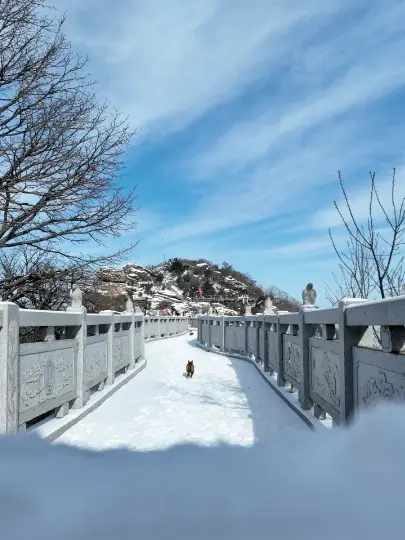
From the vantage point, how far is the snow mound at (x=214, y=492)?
2.03 feet

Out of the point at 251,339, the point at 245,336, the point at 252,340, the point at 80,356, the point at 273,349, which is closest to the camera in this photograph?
the point at 80,356

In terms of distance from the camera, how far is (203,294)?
90438mm

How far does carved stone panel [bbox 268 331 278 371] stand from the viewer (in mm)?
8648

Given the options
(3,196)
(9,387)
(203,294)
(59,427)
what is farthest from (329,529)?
(203,294)

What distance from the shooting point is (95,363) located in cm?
700

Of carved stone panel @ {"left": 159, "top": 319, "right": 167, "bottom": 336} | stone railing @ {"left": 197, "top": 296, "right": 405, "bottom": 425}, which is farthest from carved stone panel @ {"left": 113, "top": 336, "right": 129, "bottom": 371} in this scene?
carved stone panel @ {"left": 159, "top": 319, "right": 167, "bottom": 336}

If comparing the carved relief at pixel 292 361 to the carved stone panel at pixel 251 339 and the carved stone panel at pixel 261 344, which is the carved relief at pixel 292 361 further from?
the carved stone panel at pixel 251 339

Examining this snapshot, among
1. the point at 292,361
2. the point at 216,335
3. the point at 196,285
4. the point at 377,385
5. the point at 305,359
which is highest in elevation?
the point at 196,285

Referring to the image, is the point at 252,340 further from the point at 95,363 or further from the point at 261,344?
the point at 95,363

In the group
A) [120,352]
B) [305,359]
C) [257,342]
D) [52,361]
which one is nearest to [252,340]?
[257,342]

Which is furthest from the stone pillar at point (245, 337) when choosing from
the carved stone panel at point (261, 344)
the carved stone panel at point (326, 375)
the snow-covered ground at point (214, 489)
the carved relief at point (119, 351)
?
the snow-covered ground at point (214, 489)

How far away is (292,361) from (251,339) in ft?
18.0

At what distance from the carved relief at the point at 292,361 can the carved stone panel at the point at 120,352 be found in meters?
3.07

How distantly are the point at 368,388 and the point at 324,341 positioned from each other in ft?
5.37
